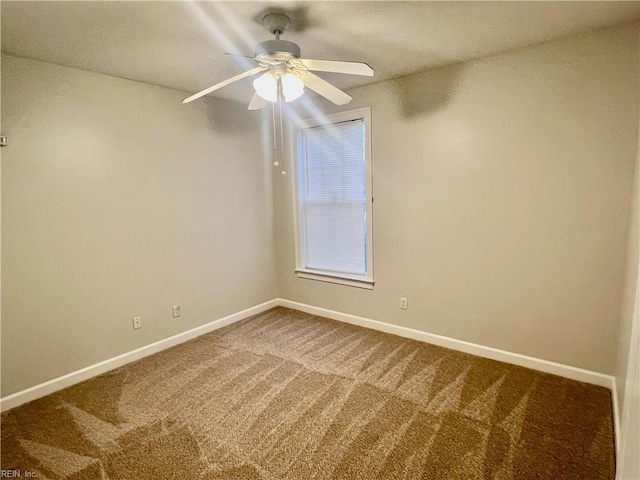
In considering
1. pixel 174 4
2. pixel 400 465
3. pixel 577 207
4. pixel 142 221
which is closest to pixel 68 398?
pixel 142 221

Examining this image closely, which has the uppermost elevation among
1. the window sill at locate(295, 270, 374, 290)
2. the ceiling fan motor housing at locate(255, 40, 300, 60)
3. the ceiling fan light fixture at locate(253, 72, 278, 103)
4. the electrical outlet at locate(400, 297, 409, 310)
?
the ceiling fan motor housing at locate(255, 40, 300, 60)

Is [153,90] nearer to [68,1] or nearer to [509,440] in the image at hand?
[68,1]

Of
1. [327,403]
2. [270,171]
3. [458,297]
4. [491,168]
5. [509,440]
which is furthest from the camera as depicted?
[270,171]

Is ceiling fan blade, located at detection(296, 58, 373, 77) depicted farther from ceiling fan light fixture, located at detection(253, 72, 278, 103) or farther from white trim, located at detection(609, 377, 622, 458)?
white trim, located at detection(609, 377, 622, 458)

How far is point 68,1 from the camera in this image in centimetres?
175

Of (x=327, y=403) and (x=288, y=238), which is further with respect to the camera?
(x=288, y=238)

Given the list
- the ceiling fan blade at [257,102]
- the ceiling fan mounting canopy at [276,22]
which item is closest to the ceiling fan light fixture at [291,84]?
the ceiling fan mounting canopy at [276,22]

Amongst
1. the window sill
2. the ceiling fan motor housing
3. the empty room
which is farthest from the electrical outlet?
the ceiling fan motor housing

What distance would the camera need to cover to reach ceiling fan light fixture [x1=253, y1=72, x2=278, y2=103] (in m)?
1.98

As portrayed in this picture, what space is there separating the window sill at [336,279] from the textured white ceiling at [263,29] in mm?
2029

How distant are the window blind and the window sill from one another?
0.28ft

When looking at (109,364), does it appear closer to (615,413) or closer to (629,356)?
(629,356)

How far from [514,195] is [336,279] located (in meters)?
1.90

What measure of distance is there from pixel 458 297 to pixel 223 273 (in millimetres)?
2355
